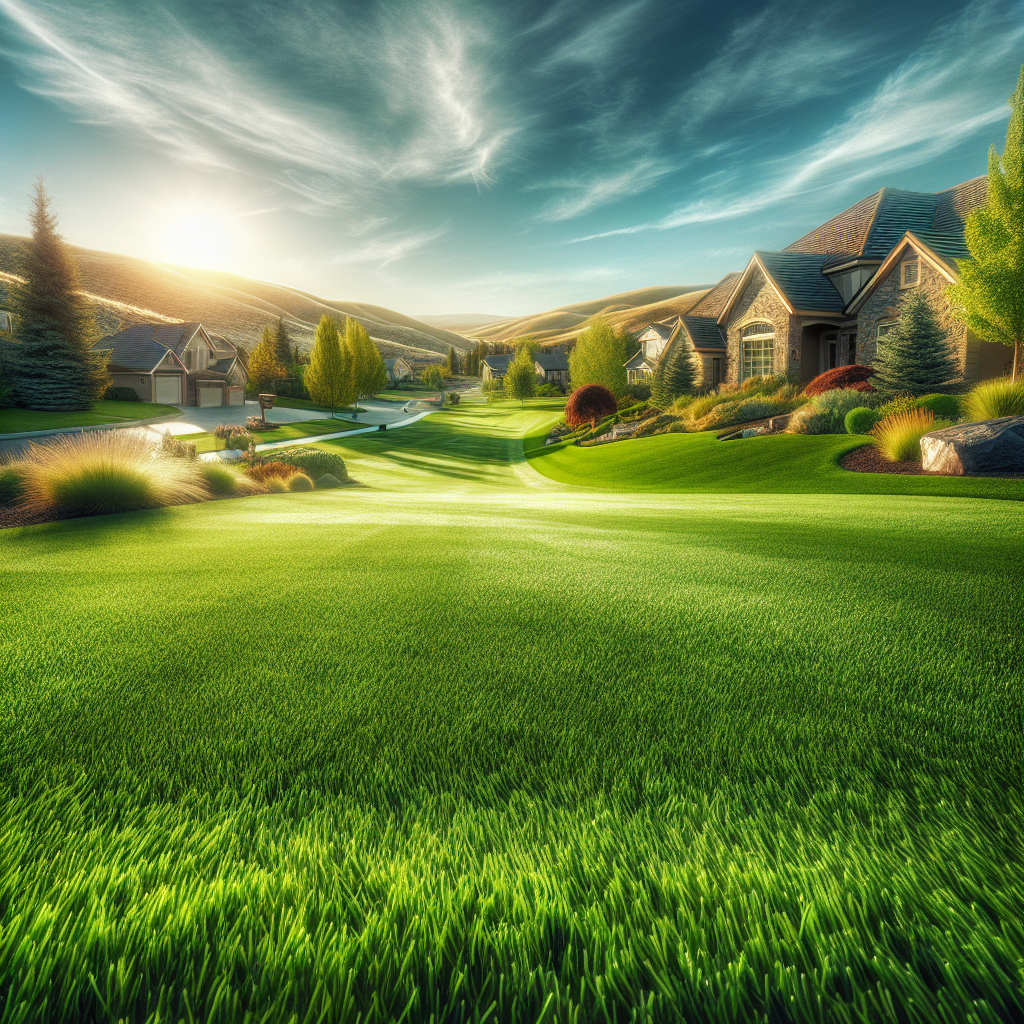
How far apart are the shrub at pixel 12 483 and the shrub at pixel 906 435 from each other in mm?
17443

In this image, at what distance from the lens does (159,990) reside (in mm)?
825

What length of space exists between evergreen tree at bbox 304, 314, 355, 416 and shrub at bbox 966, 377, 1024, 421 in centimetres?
4226

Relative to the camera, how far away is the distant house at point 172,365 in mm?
42344

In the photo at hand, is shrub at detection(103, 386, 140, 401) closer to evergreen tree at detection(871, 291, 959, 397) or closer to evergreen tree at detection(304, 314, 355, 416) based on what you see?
evergreen tree at detection(304, 314, 355, 416)

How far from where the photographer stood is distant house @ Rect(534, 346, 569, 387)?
95.8 meters

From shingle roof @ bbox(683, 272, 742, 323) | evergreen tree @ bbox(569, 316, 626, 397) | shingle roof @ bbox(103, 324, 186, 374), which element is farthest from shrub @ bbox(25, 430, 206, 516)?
shingle roof @ bbox(103, 324, 186, 374)

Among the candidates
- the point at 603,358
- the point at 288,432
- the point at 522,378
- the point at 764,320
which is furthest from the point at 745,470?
the point at 522,378

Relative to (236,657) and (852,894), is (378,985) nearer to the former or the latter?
(852,894)

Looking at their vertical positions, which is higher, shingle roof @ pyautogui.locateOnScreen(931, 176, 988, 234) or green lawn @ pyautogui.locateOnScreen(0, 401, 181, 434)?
shingle roof @ pyautogui.locateOnScreen(931, 176, 988, 234)

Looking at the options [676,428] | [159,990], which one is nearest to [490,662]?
[159,990]

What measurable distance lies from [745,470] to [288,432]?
28710 mm

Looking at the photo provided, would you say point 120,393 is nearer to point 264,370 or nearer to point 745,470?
point 264,370

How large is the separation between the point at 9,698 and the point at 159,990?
1.60m

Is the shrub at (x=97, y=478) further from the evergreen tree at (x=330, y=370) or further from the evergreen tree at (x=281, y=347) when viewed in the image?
A: the evergreen tree at (x=281, y=347)
